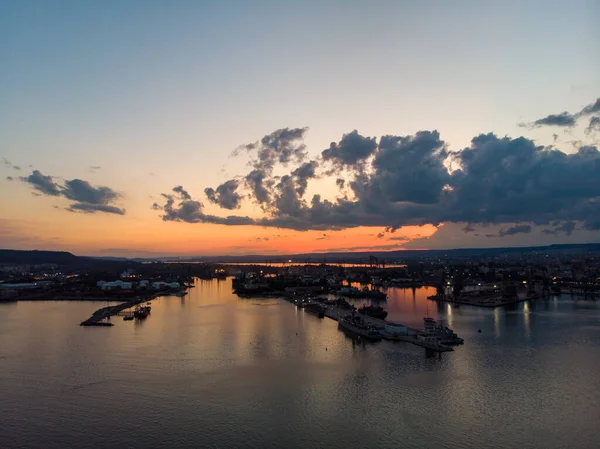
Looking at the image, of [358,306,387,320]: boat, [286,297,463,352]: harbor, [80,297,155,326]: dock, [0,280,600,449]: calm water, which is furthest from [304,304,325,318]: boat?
[80,297,155,326]: dock

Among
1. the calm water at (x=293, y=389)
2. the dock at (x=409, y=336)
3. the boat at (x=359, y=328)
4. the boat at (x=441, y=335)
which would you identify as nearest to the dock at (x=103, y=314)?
the calm water at (x=293, y=389)

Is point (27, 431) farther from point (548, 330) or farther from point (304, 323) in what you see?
point (548, 330)

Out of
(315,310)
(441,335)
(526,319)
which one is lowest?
(526,319)

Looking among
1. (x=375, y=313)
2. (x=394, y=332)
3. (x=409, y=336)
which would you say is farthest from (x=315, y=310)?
(x=409, y=336)

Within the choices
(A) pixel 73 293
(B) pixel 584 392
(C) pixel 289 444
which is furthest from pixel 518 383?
(A) pixel 73 293

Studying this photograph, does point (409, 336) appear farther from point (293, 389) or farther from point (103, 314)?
point (103, 314)

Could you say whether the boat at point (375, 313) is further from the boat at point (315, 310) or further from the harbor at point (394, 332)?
the boat at point (315, 310)
